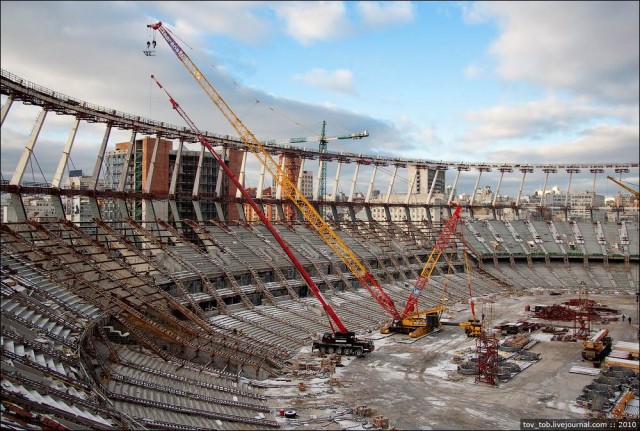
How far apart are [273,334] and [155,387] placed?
18.2m

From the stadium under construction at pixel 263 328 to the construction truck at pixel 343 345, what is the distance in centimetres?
17

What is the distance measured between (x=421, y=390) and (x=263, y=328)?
1681cm

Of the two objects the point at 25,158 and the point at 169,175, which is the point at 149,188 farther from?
the point at 169,175

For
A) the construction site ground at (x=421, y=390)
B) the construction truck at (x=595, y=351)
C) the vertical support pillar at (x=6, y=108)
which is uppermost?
the vertical support pillar at (x=6, y=108)

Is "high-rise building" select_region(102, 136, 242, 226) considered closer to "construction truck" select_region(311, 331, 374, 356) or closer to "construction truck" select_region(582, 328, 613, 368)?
"construction truck" select_region(311, 331, 374, 356)

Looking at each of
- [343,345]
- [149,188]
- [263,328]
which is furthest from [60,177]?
[343,345]

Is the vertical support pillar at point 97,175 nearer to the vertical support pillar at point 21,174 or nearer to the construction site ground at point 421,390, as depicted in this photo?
the vertical support pillar at point 21,174

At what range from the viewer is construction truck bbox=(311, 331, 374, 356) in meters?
42.9

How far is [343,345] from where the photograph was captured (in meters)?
43.1

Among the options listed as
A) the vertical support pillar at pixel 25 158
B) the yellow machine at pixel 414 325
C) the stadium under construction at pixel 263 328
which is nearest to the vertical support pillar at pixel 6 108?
the stadium under construction at pixel 263 328

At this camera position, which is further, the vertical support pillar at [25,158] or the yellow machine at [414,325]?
the yellow machine at [414,325]

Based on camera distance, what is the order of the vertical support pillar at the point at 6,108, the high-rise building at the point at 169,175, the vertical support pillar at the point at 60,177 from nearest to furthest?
the vertical support pillar at the point at 6,108, the vertical support pillar at the point at 60,177, the high-rise building at the point at 169,175

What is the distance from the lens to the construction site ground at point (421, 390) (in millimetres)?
29172

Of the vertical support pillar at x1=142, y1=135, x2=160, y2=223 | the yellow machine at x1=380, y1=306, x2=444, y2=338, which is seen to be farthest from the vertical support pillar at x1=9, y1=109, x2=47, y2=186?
the yellow machine at x1=380, y1=306, x2=444, y2=338
